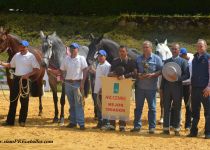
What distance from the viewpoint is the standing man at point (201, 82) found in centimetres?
1141

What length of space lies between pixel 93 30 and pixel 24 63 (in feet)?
57.4

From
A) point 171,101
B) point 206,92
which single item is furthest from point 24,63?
point 206,92

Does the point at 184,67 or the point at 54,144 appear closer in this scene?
the point at 54,144

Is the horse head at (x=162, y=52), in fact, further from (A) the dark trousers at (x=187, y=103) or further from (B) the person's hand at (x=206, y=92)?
(B) the person's hand at (x=206, y=92)

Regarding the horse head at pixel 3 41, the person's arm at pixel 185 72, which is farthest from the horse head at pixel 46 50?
the person's arm at pixel 185 72

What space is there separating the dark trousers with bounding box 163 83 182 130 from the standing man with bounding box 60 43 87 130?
2.02 metres

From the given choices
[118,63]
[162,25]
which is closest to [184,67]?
[118,63]

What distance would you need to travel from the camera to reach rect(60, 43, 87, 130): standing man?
12500mm

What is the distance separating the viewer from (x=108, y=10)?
31922 mm

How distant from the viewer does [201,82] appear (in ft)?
37.7

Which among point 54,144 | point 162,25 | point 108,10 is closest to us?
point 54,144

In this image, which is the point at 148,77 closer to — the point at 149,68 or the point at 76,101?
the point at 149,68

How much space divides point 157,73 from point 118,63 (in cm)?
97

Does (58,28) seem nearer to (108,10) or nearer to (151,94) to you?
(108,10)
